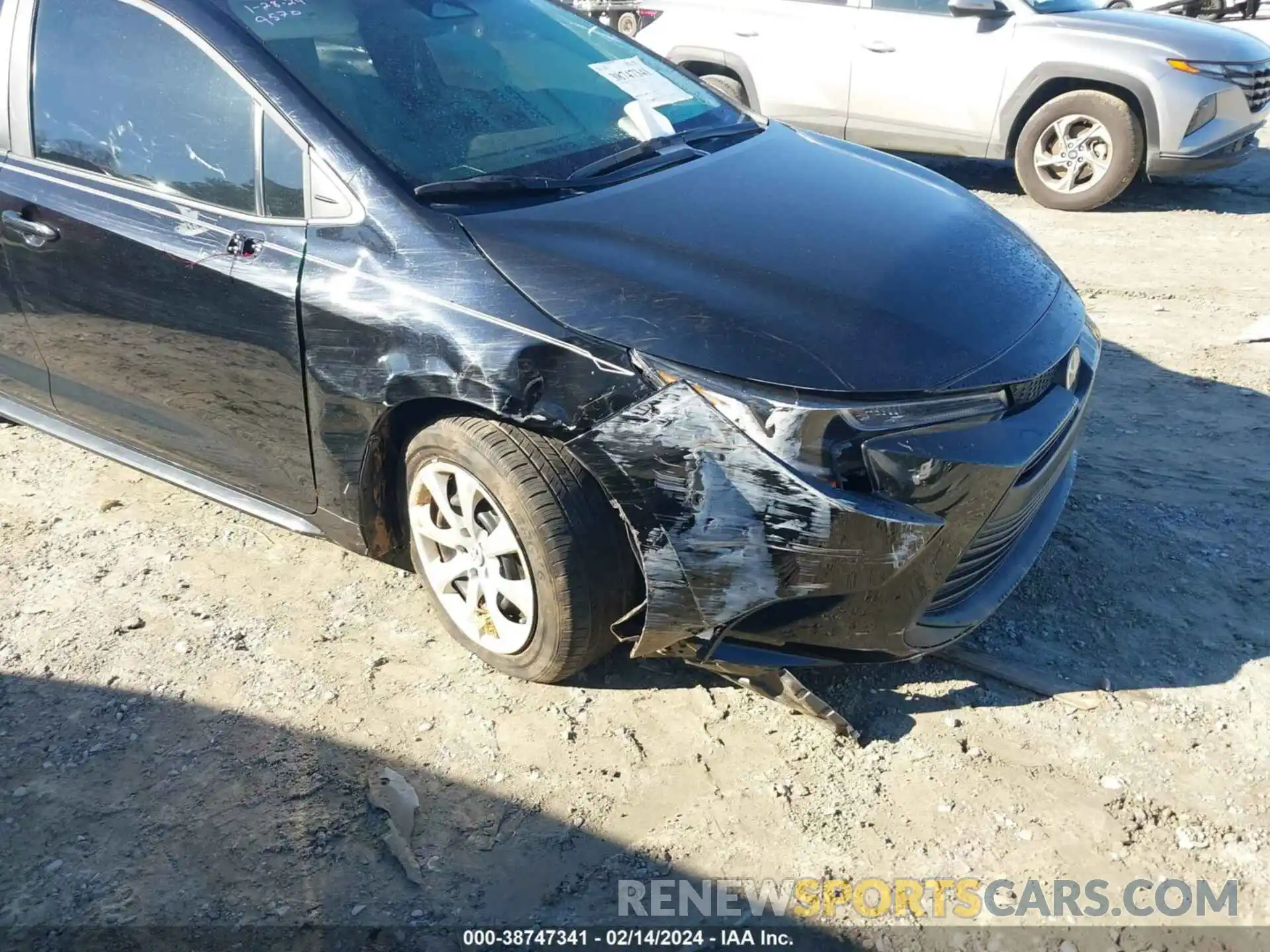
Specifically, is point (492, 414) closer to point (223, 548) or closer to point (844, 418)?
point (844, 418)

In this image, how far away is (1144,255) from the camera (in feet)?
20.0

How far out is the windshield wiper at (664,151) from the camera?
307cm

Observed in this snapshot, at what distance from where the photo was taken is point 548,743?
9.12ft

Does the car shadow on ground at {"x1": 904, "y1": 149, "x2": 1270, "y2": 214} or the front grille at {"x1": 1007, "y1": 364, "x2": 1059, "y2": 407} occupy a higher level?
the front grille at {"x1": 1007, "y1": 364, "x2": 1059, "y2": 407}

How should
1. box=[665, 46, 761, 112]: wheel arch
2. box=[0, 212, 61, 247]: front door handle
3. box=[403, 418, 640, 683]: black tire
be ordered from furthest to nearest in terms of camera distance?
box=[665, 46, 761, 112]: wheel arch
box=[0, 212, 61, 247]: front door handle
box=[403, 418, 640, 683]: black tire

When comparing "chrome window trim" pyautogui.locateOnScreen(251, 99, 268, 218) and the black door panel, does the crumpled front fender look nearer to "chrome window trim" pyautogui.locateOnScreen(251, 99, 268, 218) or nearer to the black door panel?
the black door panel

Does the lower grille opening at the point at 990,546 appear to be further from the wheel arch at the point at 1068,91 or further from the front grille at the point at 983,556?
the wheel arch at the point at 1068,91

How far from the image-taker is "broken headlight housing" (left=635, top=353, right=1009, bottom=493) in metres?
2.35

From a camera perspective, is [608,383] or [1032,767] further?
[1032,767]

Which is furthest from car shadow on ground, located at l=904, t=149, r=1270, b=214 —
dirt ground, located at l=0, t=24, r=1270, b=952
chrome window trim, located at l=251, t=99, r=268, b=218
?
chrome window trim, located at l=251, t=99, r=268, b=218

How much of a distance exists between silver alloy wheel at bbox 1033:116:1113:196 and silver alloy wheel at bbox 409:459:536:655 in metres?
5.55

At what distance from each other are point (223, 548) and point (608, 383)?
5.98 ft

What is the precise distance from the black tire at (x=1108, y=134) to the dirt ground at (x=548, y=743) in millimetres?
3567

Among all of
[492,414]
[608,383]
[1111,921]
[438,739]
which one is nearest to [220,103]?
[492,414]
